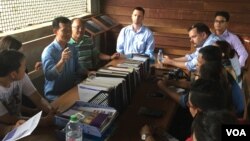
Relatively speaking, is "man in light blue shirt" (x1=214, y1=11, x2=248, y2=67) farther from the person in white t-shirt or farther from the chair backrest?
the person in white t-shirt

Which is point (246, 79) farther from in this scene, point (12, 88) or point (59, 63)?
point (12, 88)

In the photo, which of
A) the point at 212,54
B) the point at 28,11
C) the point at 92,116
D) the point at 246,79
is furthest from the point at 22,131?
the point at 246,79

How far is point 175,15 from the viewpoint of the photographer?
15.7ft

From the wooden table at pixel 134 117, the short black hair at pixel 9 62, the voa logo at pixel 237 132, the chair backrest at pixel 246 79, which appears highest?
the short black hair at pixel 9 62

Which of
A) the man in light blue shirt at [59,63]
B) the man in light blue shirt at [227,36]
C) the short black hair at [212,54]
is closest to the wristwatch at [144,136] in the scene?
the short black hair at [212,54]

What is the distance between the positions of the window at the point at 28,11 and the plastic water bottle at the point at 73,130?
5.63ft

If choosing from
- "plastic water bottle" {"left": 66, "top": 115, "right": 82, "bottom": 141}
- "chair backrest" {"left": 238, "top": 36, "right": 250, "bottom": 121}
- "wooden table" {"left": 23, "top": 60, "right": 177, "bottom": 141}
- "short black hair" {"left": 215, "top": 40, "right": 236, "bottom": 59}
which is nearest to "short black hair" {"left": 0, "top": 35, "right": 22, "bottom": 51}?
"wooden table" {"left": 23, "top": 60, "right": 177, "bottom": 141}

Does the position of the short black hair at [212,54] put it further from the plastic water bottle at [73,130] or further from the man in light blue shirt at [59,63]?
the plastic water bottle at [73,130]

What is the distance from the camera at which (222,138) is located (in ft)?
4.02

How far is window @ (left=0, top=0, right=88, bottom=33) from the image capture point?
2939 millimetres

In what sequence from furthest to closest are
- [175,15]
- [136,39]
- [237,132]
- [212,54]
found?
[175,15] < [136,39] < [212,54] < [237,132]

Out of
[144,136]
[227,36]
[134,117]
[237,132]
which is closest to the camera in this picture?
[237,132]

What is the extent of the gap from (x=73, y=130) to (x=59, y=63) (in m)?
1.11

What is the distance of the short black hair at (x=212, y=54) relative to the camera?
2.40 m
